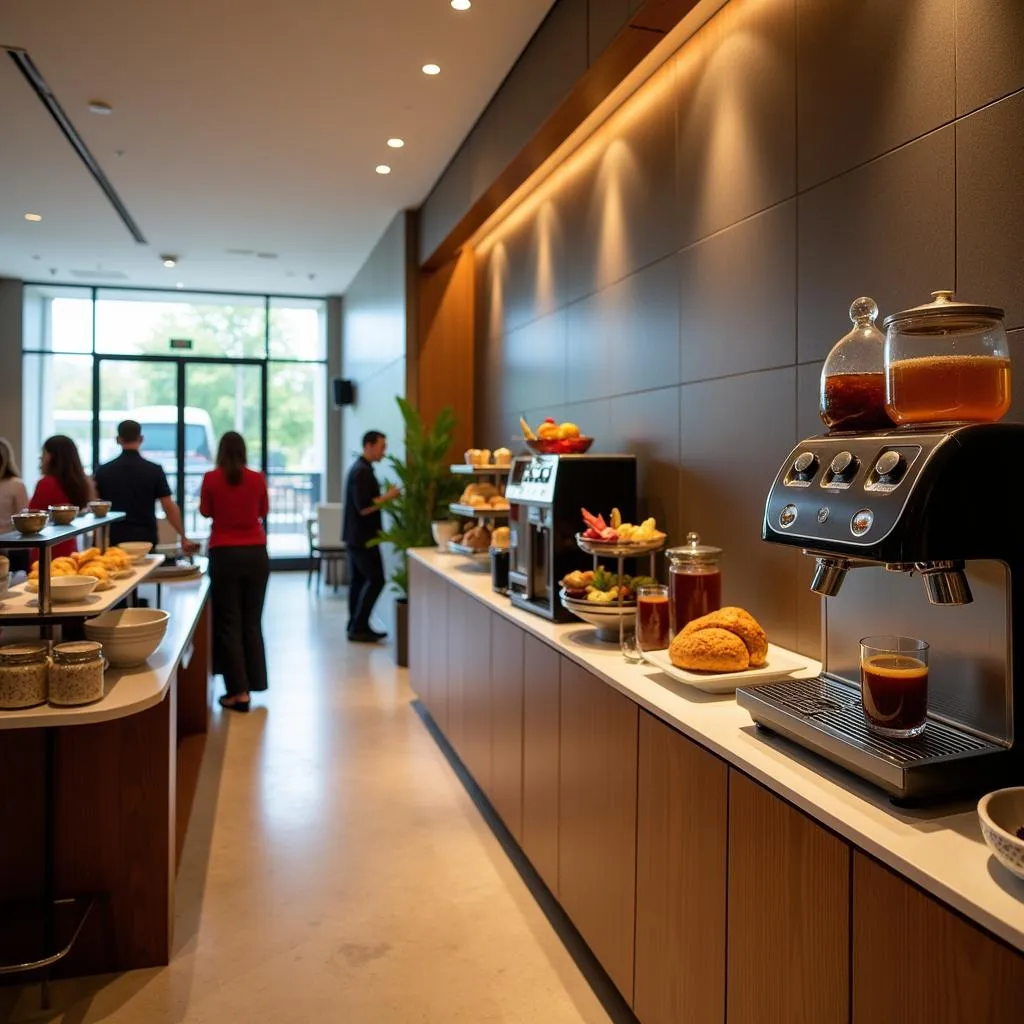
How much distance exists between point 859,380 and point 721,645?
802 mm

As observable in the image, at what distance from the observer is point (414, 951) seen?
9.20 feet

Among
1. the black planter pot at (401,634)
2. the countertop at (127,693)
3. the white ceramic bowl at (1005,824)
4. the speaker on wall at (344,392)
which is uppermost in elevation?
the speaker on wall at (344,392)

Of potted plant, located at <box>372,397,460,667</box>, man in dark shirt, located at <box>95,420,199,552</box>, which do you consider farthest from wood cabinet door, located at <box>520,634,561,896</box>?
man in dark shirt, located at <box>95,420,199,552</box>

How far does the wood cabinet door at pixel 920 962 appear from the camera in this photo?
1153 millimetres

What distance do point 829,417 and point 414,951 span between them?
6.88ft

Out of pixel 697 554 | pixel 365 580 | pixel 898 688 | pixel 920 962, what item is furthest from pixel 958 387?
pixel 365 580

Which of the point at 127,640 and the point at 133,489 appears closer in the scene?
the point at 127,640

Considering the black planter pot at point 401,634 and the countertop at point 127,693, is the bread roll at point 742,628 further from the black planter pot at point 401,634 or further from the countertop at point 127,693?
the black planter pot at point 401,634

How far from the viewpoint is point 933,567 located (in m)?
1.50

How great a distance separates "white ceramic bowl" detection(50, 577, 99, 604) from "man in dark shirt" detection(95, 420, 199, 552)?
2848 millimetres

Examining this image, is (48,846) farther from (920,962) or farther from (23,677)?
→ (920,962)

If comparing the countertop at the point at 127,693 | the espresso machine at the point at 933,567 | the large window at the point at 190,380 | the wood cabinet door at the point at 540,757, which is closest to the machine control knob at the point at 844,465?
the espresso machine at the point at 933,567

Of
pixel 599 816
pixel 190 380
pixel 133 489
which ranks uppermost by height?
pixel 190 380

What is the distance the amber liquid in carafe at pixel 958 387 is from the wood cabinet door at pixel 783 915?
30.4 inches
